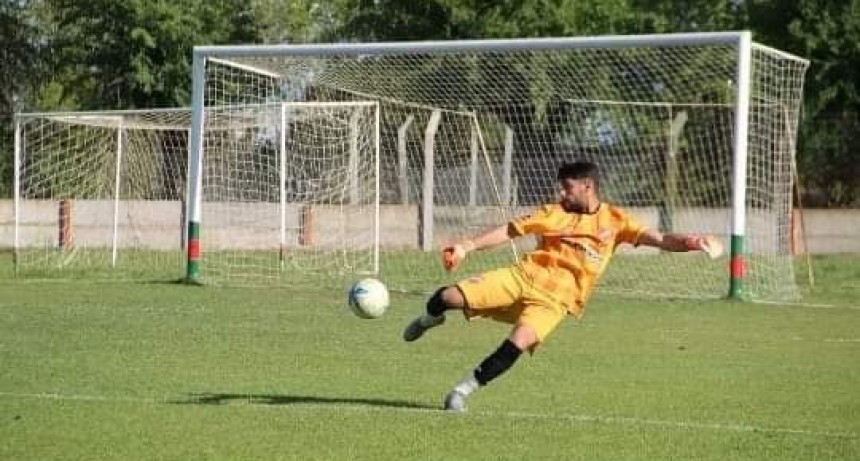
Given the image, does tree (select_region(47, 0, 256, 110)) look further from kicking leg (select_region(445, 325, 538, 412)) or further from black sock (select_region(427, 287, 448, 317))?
kicking leg (select_region(445, 325, 538, 412))

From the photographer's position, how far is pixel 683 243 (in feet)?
35.3

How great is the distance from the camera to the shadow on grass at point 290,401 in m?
10.8

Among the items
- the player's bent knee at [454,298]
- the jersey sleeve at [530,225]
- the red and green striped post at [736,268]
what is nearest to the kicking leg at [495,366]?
the player's bent knee at [454,298]

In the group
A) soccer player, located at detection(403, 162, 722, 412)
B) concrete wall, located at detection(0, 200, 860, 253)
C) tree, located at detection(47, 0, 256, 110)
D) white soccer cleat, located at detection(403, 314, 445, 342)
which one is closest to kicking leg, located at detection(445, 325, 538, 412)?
soccer player, located at detection(403, 162, 722, 412)

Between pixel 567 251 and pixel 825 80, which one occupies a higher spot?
pixel 825 80

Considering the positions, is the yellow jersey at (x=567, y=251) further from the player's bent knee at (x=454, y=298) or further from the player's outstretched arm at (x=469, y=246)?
the player's bent knee at (x=454, y=298)

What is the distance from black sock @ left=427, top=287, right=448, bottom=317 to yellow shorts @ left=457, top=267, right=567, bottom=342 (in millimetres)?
137

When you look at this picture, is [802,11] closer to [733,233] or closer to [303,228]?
[303,228]

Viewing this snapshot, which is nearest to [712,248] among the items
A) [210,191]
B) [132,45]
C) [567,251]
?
[567,251]

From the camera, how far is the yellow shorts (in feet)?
34.8

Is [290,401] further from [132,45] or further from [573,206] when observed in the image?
[132,45]

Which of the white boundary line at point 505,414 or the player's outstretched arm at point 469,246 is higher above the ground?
the player's outstretched arm at point 469,246

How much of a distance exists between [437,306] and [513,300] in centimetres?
48

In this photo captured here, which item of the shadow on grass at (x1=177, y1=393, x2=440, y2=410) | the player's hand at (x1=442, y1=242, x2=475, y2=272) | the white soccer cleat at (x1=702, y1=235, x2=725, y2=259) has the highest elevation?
the white soccer cleat at (x1=702, y1=235, x2=725, y2=259)
